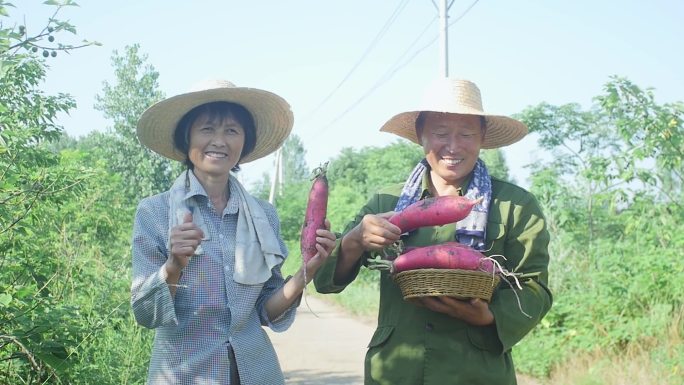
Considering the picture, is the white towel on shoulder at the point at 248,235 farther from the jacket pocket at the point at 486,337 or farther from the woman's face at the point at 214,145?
the jacket pocket at the point at 486,337

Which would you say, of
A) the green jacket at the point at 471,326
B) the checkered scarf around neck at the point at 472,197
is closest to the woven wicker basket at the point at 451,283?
the green jacket at the point at 471,326

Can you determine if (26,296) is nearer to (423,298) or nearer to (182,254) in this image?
(182,254)

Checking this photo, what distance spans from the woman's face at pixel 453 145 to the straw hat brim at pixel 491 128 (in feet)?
0.49

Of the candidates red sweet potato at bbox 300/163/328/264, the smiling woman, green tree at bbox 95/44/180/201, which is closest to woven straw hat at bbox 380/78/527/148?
red sweet potato at bbox 300/163/328/264

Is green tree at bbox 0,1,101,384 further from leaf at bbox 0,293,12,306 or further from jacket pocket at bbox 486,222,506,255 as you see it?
jacket pocket at bbox 486,222,506,255

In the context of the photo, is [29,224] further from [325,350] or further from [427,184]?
[325,350]

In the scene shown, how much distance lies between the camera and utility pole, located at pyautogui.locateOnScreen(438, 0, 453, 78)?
13.0 metres

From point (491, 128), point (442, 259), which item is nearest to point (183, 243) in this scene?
point (442, 259)

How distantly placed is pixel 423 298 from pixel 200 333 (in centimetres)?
77

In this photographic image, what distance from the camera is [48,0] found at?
3.59 metres

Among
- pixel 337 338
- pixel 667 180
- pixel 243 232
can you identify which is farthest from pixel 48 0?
pixel 337 338

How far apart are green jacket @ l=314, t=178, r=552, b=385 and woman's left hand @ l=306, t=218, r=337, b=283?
106mm

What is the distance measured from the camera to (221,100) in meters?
3.31

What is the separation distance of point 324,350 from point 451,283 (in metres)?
8.27
